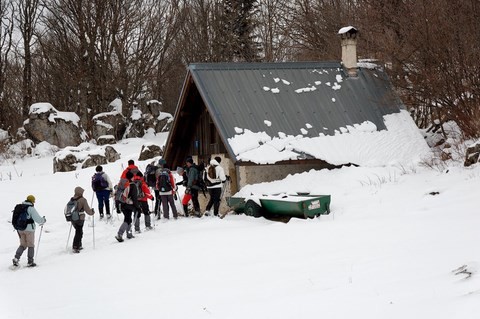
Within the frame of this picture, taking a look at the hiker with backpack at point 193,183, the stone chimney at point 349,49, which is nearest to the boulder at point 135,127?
the stone chimney at point 349,49

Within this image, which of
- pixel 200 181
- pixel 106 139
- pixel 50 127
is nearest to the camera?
pixel 200 181

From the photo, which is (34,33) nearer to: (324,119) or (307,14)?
(307,14)

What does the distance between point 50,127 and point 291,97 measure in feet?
67.7

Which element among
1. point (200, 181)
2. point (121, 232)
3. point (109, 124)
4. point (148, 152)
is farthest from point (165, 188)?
point (109, 124)

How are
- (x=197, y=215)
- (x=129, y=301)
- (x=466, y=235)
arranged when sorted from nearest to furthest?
(x=129, y=301)
(x=466, y=235)
(x=197, y=215)

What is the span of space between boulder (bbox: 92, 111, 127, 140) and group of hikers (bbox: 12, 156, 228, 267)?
18081mm

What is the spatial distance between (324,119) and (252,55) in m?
19.6

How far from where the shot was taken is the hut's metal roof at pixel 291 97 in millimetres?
16781

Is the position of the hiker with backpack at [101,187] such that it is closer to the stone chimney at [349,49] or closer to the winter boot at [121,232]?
the winter boot at [121,232]

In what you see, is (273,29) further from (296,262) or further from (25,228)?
(296,262)

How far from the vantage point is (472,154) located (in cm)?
1385

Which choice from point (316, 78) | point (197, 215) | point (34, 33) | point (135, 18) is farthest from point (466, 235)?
point (34, 33)

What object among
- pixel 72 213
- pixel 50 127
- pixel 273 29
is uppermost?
pixel 273 29

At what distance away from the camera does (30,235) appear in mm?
11789
